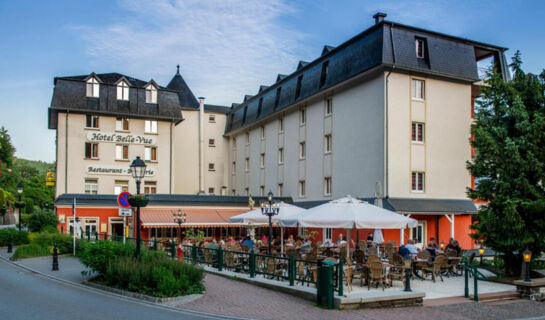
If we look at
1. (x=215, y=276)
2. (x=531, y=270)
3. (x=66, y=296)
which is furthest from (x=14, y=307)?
(x=531, y=270)

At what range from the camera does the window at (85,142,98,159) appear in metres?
40.8

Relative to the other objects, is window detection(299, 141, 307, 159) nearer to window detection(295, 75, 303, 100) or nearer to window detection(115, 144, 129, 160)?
window detection(295, 75, 303, 100)

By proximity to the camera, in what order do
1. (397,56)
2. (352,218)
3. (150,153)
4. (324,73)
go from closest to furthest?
1. (352,218)
2. (397,56)
3. (324,73)
4. (150,153)

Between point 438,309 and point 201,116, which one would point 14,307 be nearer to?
point 438,309

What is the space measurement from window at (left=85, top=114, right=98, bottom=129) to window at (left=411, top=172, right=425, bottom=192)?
26.2 m

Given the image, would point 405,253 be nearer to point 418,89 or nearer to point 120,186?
point 418,89

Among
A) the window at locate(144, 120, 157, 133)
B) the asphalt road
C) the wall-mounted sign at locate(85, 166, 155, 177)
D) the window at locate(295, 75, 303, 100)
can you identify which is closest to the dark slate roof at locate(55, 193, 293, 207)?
the wall-mounted sign at locate(85, 166, 155, 177)

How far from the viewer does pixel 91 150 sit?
40969mm

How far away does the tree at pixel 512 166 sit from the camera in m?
16.8

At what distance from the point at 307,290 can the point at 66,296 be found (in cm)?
638

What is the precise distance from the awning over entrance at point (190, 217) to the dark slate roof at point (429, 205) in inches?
477

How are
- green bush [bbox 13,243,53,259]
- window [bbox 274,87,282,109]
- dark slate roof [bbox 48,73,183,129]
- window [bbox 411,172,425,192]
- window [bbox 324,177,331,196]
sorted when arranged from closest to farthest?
green bush [bbox 13,243,53,259]
window [bbox 411,172,425,192]
window [bbox 324,177,331,196]
window [bbox 274,87,282,109]
dark slate roof [bbox 48,73,183,129]

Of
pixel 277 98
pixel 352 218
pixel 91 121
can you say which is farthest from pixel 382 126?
pixel 91 121

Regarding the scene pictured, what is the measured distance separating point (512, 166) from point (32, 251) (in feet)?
70.5
